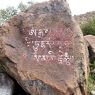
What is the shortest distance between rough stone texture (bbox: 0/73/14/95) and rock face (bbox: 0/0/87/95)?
0.26 meters

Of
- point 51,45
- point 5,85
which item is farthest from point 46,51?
point 5,85

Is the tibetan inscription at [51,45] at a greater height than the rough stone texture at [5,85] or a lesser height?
greater

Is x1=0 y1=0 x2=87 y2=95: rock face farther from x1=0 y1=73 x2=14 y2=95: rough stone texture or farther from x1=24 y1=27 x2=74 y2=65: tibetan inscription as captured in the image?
x1=0 y1=73 x2=14 y2=95: rough stone texture

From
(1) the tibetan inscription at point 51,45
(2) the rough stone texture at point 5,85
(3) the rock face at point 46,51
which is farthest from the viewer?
(2) the rough stone texture at point 5,85

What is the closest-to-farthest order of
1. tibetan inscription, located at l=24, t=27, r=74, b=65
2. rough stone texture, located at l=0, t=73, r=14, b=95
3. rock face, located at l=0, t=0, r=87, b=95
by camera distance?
1. rock face, located at l=0, t=0, r=87, b=95
2. tibetan inscription, located at l=24, t=27, r=74, b=65
3. rough stone texture, located at l=0, t=73, r=14, b=95

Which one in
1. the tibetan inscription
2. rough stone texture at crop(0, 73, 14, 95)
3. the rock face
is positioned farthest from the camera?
rough stone texture at crop(0, 73, 14, 95)

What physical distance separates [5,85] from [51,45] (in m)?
1.54

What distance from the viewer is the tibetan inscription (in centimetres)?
1053

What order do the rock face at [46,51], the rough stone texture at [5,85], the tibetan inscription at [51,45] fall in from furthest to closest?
the rough stone texture at [5,85] → the tibetan inscription at [51,45] → the rock face at [46,51]

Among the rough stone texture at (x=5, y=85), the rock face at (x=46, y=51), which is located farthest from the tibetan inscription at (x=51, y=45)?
the rough stone texture at (x=5, y=85)

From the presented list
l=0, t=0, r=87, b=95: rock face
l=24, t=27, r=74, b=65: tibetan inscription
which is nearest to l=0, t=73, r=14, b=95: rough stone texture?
l=0, t=0, r=87, b=95: rock face

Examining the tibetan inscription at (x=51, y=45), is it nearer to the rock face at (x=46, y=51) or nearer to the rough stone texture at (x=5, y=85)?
the rock face at (x=46, y=51)

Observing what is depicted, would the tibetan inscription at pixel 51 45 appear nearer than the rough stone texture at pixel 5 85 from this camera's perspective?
Yes

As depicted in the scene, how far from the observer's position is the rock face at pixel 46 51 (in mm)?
10352
